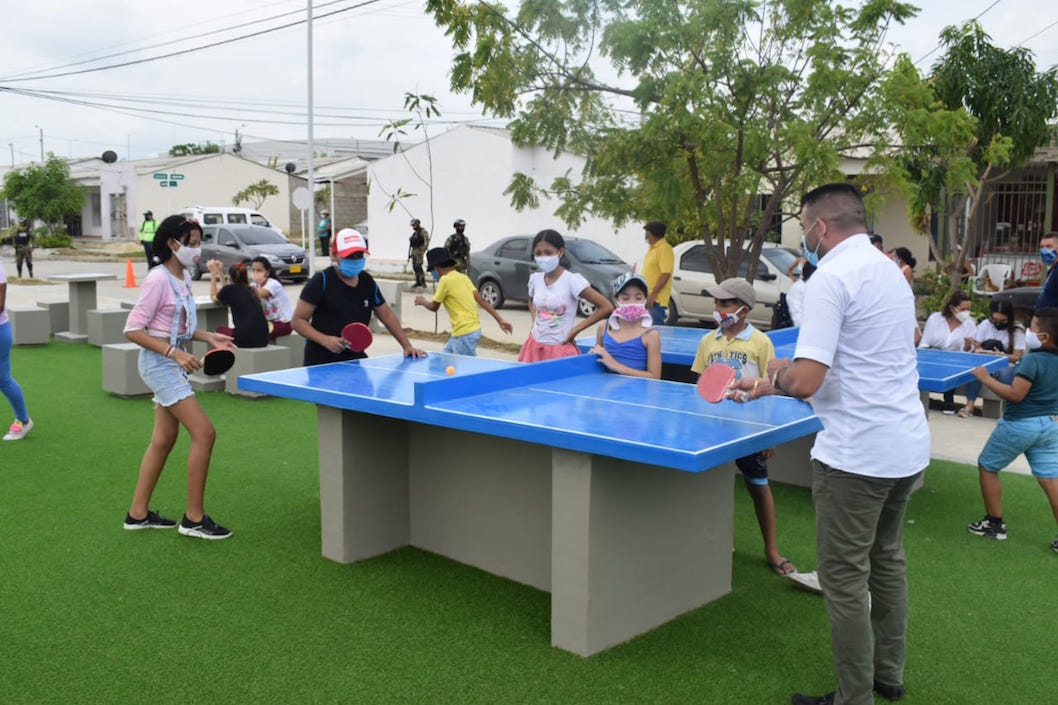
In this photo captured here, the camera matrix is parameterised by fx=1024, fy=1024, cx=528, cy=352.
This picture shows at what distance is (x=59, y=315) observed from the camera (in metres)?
16.6

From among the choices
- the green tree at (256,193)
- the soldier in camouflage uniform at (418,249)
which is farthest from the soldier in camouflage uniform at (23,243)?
the green tree at (256,193)

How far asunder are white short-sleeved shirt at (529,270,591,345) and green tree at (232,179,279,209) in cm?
4911

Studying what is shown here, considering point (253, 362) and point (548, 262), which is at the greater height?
point (548, 262)

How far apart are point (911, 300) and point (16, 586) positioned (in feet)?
15.7

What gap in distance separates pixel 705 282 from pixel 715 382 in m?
13.9

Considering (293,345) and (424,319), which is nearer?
(293,345)

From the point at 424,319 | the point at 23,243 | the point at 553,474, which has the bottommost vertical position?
the point at 424,319

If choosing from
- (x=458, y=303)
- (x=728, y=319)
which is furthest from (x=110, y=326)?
(x=728, y=319)

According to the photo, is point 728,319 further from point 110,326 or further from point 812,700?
point 110,326

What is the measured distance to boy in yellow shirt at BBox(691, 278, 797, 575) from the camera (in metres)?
5.73

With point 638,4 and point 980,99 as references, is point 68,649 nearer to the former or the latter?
point 638,4

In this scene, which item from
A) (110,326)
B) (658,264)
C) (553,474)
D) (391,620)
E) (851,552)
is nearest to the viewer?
(851,552)

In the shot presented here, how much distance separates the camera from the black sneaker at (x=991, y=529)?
6.76 meters

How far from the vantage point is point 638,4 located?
11.5m
